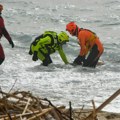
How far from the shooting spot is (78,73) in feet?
41.7

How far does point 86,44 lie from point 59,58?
9.34 feet

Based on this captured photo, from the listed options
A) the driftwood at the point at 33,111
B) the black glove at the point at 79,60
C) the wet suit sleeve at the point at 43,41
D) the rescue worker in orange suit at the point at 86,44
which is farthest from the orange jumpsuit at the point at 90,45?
the driftwood at the point at 33,111

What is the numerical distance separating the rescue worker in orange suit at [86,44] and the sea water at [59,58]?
288 millimetres

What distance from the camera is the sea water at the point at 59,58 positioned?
33.9 ft

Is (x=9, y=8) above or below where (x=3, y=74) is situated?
below

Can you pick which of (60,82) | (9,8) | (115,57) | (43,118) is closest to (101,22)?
(9,8)

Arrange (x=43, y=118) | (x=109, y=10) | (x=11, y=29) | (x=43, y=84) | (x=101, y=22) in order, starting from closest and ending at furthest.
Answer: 1. (x=43, y=118)
2. (x=43, y=84)
3. (x=11, y=29)
4. (x=101, y=22)
5. (x=109, y=10)

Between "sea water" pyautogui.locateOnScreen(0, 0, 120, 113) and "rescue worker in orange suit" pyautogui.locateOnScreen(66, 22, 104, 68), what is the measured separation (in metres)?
0.29

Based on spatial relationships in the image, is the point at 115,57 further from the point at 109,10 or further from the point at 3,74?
the point at 109,10

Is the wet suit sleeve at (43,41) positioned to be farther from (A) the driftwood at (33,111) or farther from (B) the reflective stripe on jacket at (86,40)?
(A) the driftwood at (33,111)

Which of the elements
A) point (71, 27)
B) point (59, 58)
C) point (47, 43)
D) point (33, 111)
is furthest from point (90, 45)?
point (33, 111)

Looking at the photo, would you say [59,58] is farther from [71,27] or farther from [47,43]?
[71,27]

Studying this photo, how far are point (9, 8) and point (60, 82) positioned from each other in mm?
17865

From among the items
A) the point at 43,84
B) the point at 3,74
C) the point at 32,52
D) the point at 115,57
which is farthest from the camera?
the point at 115,57
